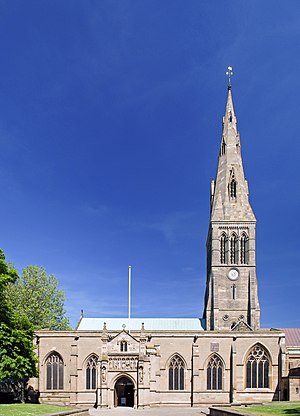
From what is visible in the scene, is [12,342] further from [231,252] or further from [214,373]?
[231,252]

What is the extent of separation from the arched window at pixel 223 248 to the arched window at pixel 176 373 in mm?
19614

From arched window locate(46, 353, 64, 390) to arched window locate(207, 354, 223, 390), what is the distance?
18181 mm

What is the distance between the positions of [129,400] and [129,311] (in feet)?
34.7

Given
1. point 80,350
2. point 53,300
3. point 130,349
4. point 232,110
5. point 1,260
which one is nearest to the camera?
point 1,260

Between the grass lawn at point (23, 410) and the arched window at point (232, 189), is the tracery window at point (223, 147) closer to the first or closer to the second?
the arched window at point (232, 189)

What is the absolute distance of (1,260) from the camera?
47938 mm

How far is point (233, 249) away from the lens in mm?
74812

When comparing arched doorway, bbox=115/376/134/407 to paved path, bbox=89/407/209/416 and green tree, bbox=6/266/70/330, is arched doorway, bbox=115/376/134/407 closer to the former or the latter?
paved path, bbox=89/407/209/416

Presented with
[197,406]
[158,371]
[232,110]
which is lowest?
[197,406]

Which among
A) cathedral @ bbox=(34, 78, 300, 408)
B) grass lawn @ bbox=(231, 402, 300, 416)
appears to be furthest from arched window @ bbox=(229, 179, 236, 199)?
grass lawn @ bbox=(231, 402, 300, 416)

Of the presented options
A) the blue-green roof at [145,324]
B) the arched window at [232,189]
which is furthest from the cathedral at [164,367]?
the arched window at [232,189]

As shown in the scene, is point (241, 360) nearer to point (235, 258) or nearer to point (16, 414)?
point (235, 258)

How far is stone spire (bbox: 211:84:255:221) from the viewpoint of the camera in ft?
250

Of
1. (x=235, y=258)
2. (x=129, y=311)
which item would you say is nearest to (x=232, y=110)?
(x=235, y=258)
